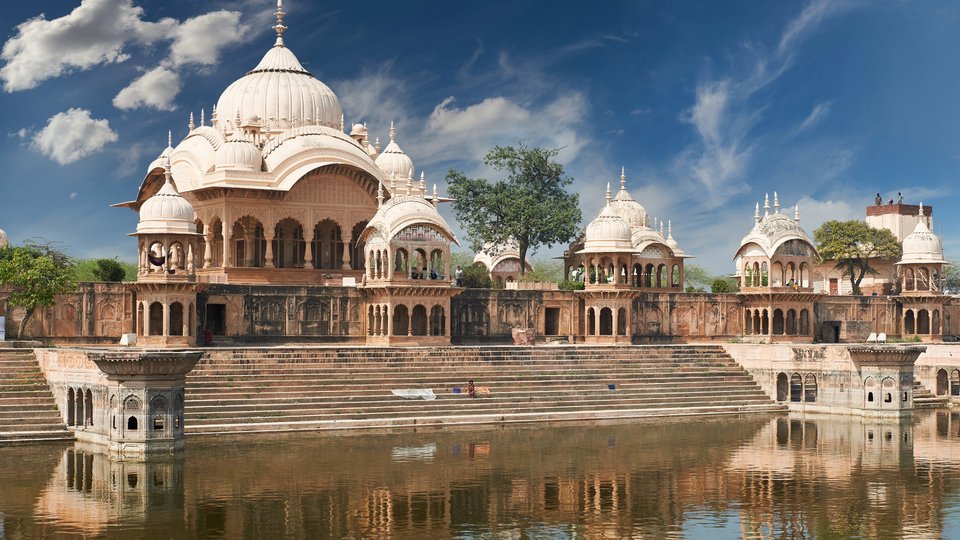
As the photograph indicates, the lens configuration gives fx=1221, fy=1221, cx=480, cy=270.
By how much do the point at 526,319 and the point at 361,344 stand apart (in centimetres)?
562

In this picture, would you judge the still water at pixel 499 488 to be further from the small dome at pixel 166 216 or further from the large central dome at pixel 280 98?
the large central dome at pixel 280 98

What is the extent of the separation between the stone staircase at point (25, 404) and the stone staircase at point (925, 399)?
2196 centimetres

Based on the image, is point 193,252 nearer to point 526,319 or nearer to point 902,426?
point 526,319

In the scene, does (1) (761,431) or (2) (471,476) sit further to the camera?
(1) (761,431)

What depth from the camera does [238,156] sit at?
36125 mm

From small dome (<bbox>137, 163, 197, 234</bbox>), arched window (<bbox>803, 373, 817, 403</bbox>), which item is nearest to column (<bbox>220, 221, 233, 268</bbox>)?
small dome (<bbox>137, 163, 197, 234</bbox>)

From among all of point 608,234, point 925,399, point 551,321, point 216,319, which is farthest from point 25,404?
point 925,399

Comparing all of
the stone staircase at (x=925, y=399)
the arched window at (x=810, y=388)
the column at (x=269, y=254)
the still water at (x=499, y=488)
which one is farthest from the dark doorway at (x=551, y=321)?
the still water at (x=499, y=488)

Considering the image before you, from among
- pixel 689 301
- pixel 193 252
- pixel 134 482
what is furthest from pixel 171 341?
pixel 689 301

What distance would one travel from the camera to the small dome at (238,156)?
1421 inches

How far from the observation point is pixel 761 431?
2722 centimetres

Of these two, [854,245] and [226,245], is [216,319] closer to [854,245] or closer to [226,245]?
[226,245]

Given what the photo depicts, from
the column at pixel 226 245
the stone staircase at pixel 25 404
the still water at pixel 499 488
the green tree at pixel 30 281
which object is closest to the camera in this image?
the still water at pixel 499 488

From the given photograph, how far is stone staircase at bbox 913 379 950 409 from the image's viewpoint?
3306cm
